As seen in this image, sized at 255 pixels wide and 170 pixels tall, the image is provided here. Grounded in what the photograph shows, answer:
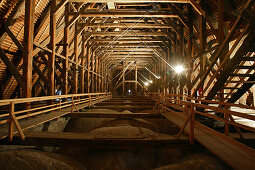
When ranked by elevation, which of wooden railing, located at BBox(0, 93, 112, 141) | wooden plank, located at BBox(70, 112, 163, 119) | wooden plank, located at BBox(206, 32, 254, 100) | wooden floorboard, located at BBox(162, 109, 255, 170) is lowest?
wooden floorboard, located at BBox(162, 109, 255, 170)

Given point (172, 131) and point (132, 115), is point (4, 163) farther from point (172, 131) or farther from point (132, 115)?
point (172, 131)

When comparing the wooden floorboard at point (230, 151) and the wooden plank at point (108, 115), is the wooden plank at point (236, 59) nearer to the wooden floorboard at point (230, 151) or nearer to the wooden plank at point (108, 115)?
the wooden floorboard at point (230, 151)

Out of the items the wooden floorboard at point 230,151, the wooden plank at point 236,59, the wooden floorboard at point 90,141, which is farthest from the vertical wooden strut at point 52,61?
the wooden plank at point 236,59

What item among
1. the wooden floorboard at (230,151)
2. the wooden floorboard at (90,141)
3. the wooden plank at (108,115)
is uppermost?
the wooden plank at (108,115)

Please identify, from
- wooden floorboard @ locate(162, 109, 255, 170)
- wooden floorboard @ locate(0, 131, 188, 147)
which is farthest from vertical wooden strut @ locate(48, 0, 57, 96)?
wooden floorboard @ locate(162, 109, 255, 170)

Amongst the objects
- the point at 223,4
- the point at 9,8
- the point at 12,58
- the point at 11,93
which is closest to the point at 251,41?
the point at 223,4

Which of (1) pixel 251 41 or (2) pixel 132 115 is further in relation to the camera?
(2) pixel 132 115

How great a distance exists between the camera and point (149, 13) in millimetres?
10508

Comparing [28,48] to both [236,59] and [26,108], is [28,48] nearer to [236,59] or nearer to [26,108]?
[26,108]

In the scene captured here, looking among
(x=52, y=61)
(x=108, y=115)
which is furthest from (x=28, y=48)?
(x=108, y=115)

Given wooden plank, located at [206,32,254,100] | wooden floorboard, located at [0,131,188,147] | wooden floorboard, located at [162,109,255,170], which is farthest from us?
wooden plank, located at [206,32,254,100]

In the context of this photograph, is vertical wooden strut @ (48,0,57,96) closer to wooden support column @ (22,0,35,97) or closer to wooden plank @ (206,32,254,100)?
wooden support column @ (22,0,35,97)

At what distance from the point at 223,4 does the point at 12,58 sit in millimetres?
11683

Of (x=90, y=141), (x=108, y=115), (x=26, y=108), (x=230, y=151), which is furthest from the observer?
(x=108, y=115)
